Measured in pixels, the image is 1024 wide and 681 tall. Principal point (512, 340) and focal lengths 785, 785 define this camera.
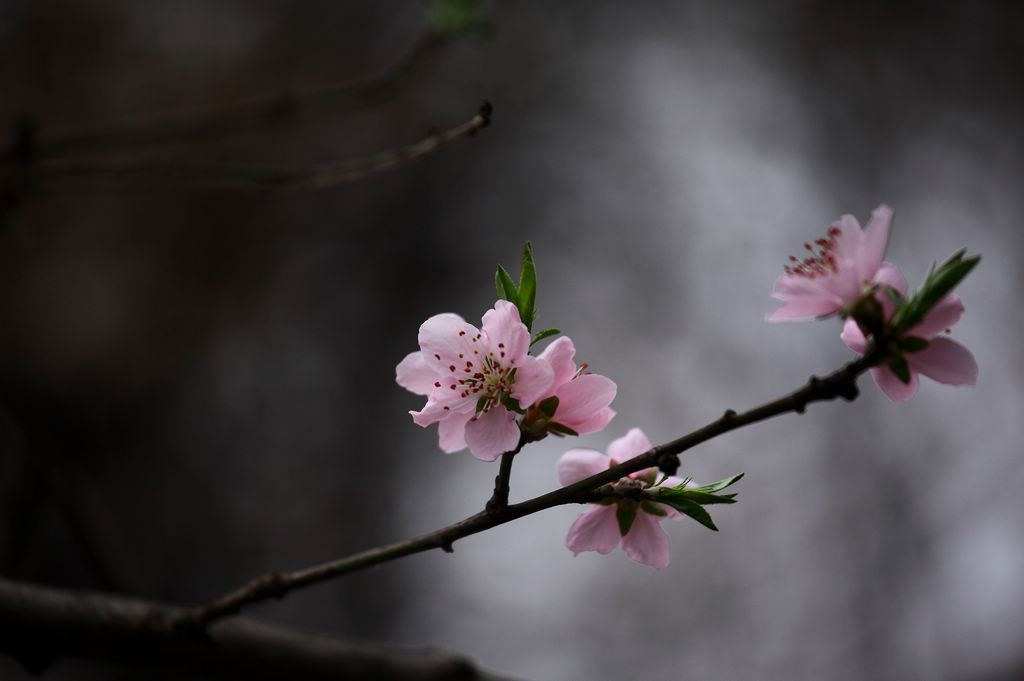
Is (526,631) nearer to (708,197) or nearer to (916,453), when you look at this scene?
(916,453)

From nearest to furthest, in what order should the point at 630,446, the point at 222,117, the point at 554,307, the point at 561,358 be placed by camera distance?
the point at 561,358 < the point at 630,446 < the point at 222,117 < the point at 554,307

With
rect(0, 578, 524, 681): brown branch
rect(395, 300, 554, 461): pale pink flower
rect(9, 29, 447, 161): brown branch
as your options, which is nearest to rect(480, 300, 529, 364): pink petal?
rect(395, 300, 554, 461): pale pink flower

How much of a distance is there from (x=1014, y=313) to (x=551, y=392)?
7.73ft

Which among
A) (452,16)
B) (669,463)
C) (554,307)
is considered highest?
(554,307)

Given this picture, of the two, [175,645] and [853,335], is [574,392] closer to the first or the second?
[853,335]

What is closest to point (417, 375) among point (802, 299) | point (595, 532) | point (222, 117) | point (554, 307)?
point (595, 532)

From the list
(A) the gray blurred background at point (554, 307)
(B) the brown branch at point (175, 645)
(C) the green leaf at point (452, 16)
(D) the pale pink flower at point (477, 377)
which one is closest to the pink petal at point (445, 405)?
(D) the pale pink flower at point (477, 377)

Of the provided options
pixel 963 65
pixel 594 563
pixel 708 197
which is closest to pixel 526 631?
pixel 594 563

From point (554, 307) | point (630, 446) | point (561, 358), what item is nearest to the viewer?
point (561, 358)

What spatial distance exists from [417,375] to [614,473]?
222mm

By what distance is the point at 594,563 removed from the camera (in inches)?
91.7

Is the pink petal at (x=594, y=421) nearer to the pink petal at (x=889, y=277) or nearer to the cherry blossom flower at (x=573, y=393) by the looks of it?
the cherry blossom flower at (x=573, y=393)

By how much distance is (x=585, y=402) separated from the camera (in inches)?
24.1

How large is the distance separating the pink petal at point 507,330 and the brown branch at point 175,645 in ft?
1.53
